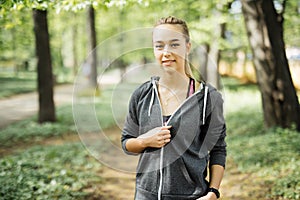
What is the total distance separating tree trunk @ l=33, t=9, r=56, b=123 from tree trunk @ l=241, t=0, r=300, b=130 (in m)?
6.25

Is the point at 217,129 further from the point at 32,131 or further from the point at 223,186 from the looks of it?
the point at 32,131

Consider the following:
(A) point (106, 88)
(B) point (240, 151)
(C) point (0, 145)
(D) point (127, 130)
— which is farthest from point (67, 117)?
(D) point (127, 130)

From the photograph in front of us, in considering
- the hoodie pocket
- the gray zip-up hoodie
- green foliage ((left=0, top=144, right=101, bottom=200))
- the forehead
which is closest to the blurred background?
green foliage ((left=0, top=144, right=101, bottom=200))

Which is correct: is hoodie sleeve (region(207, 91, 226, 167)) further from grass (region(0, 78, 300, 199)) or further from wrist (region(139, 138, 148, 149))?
grass (region(0, 78, 300, 199))

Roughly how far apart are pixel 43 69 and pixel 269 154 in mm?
7528

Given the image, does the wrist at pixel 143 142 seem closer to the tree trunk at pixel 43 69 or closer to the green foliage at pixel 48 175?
the green foliage at pixel 48 175

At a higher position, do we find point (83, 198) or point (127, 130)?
point (127, 130)

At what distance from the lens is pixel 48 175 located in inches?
217

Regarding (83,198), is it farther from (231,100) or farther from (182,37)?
(231,100)

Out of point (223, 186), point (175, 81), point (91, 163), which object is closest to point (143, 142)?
point (175, 81)

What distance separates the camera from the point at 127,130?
6.29ft

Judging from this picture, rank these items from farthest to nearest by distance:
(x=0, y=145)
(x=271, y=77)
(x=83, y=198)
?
(x=0, y=145) < (x=271, y=77) < (x=83, y=198)

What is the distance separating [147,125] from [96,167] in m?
5.15

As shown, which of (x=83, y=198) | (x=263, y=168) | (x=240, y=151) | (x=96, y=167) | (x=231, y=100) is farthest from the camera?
(x=231, y=100)
